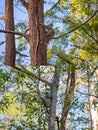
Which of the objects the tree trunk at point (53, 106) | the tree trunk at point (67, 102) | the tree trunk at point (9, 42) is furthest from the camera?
the tree trunk at point (67, 102)

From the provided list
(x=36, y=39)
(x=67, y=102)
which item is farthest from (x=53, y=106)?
(x=36, y=39)

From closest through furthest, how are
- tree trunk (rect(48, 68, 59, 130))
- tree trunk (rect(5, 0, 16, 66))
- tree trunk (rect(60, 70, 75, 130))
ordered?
tree trunk (rect(48, 68, 59, 130)) < tree trunk (rect(5, 0, 16, 66)) < tree trunk (rect(60, 70, 75, 130))

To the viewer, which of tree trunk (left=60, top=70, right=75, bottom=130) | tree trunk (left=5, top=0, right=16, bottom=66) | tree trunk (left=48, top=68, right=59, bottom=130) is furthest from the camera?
tree trunk (left=60, top=70, right=75, bottom=130)

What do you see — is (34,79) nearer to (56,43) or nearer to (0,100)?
(0,100)

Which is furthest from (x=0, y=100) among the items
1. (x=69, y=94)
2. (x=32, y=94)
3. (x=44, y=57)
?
(x=69, y=94)

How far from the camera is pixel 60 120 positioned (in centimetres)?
291

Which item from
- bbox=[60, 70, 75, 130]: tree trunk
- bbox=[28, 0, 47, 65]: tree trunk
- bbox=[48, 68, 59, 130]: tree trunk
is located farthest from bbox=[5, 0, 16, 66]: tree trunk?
bbox=[60, 70, 75, 130]: tree trunk

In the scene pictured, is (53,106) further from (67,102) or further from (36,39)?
(36,39)

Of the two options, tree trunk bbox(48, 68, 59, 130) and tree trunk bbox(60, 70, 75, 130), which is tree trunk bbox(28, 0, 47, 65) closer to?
tree trunk bbox(48, 68, 59, 130)

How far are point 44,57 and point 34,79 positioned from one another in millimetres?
258

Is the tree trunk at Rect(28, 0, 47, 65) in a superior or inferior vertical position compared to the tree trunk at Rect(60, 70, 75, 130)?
superior

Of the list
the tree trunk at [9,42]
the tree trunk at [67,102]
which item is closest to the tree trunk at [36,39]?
the tree trunk at [9,42]

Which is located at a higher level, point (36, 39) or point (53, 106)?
point (36, 39)

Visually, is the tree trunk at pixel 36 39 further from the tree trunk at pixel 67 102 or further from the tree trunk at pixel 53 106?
the tree trunk at pixel 67 102
